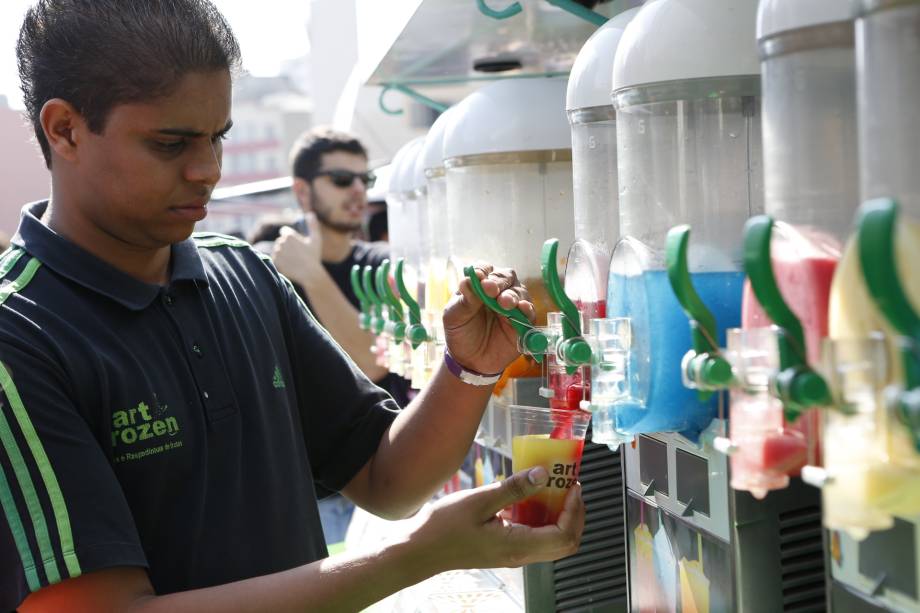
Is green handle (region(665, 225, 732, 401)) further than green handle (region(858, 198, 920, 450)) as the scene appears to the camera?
Yes

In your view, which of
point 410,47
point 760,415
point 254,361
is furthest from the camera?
point 410,47

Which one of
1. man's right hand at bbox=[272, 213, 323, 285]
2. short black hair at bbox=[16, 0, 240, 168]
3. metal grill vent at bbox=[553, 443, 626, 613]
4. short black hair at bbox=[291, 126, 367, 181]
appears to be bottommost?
metal grill vent at bbox=[553, 443, 626, 613]

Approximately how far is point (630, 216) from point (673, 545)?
44 cm

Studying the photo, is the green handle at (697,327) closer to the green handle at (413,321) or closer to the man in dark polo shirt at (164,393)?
the man in dark polo shirt at (164,393)

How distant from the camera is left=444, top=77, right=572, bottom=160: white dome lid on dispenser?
1724 mm

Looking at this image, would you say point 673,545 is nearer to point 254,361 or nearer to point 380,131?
point 254,361

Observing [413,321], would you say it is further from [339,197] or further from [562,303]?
[339,197]

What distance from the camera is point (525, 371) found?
175 cm

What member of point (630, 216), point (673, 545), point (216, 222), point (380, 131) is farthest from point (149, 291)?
point (216, 222)

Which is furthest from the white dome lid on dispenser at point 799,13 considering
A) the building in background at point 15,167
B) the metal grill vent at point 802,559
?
the building in background at point 15,167

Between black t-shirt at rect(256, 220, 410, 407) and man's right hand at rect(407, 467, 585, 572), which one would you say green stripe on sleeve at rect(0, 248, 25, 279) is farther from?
black t-shirt at rect(256, 220, 410, 407)

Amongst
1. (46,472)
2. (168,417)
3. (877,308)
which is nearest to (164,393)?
(168,417)

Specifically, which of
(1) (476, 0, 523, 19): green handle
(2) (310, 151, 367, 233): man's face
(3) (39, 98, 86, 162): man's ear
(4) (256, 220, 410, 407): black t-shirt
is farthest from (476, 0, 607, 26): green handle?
(2) (310, 151, 367, 233): man's face

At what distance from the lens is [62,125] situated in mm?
1490
